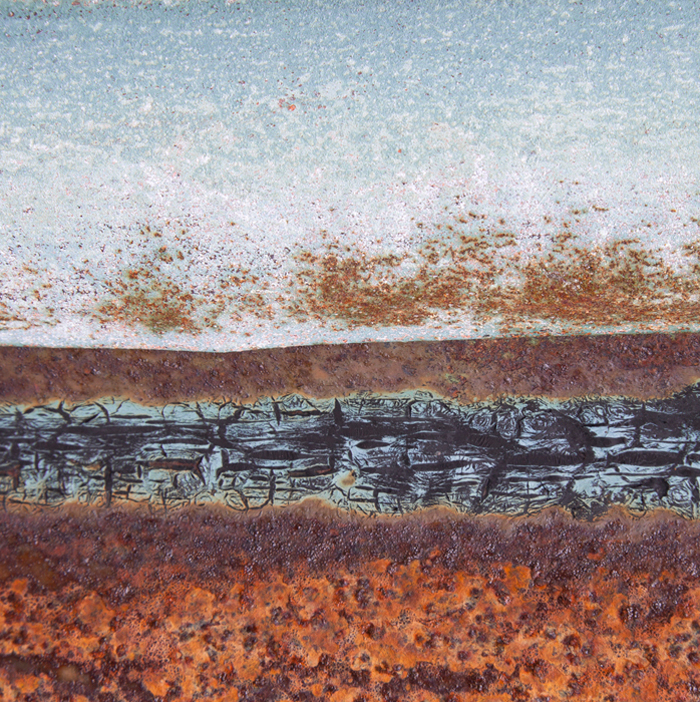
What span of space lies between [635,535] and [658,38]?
2.17 m

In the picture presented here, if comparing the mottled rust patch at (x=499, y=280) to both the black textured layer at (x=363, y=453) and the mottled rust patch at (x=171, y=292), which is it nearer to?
the mottled rust patch at (x=171, y=292)

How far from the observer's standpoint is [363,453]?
247 cm

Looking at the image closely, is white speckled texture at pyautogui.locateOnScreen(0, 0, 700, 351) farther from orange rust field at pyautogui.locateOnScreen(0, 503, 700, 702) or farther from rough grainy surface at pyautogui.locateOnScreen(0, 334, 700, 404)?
orange rust field at pyautogui.locateOnScreen(0, 503, 700, 702)

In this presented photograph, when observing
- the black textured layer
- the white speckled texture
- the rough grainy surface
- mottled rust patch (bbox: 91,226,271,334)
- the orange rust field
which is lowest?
the orange rust field

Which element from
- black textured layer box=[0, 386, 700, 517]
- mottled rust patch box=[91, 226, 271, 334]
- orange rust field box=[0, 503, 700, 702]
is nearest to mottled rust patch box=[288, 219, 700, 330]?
mottled rust patch box=[91, 226, 271, 334]

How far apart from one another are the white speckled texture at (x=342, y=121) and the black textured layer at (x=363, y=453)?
98cm

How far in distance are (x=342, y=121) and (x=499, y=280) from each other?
2.88ft

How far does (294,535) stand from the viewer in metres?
2.38

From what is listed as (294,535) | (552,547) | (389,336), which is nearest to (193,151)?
(389,336)

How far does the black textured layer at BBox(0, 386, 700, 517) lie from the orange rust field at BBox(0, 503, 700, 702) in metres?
0.17

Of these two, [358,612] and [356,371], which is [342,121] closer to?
[356,371]

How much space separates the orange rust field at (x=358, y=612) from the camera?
224 centimetres

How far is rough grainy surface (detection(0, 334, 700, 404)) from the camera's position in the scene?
2379 millimetres

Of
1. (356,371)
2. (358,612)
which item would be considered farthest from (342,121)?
(358,612)
